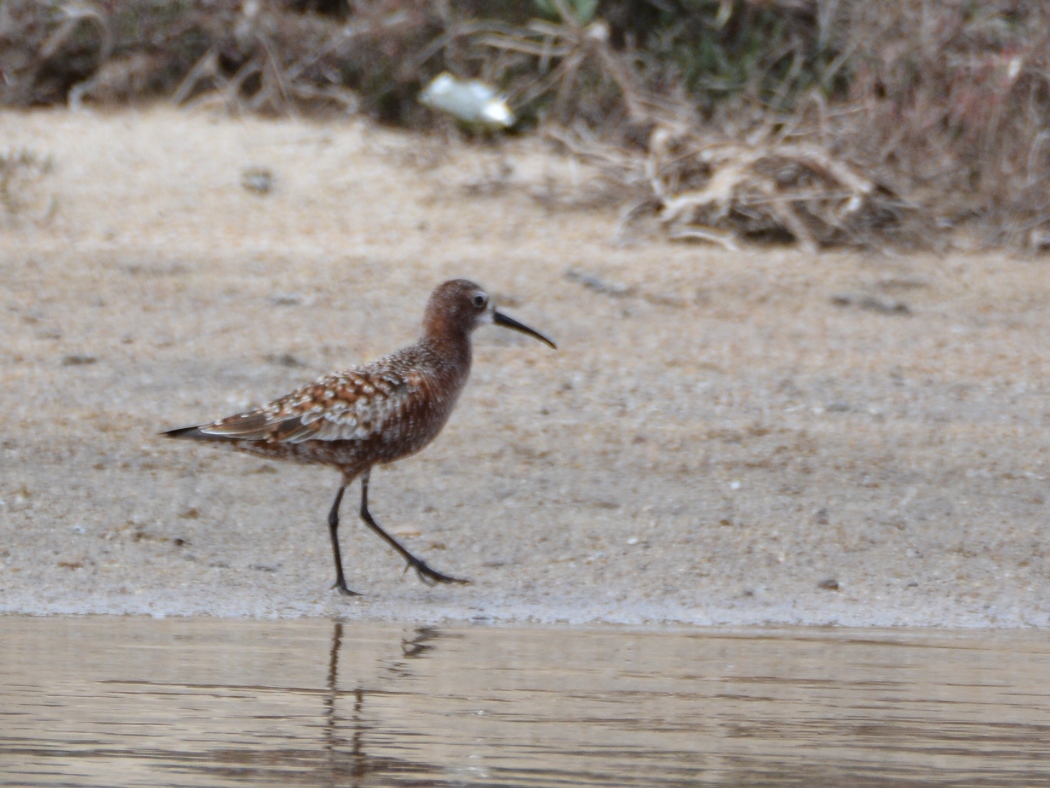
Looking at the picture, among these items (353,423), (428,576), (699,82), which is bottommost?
(699,82)

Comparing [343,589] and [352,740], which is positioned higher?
[352,740]

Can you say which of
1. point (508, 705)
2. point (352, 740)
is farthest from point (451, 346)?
point (352, 740)

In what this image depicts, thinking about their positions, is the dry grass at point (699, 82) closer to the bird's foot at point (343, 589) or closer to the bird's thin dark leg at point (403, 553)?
the bird's thin dark leg at point (403, 553)

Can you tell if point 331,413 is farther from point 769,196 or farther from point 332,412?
point 769,196

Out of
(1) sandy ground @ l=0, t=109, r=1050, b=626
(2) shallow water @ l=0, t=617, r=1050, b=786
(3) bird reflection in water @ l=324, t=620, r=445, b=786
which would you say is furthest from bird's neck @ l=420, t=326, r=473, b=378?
(3) bird reflection in water @ l=324, t=620, r=445, b=786

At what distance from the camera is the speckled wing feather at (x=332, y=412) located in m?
6.09

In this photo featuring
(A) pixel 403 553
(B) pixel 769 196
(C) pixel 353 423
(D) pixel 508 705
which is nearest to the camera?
(D) pixel 508 705

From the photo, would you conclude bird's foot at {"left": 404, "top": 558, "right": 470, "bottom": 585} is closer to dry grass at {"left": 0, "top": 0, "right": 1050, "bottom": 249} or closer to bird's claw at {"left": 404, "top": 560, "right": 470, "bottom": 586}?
bird's claw at {"left": 404, "top": 560, "right": 470, "bottom": 586}

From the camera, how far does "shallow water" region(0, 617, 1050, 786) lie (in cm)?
373

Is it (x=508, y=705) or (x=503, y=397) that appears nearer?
(x=508, y=705)

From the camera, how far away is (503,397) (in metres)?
8.24

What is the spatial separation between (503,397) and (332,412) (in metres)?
2.22

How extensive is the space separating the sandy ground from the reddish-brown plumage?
415 mm

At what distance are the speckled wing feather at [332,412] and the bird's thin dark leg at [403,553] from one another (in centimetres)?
37
